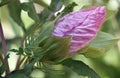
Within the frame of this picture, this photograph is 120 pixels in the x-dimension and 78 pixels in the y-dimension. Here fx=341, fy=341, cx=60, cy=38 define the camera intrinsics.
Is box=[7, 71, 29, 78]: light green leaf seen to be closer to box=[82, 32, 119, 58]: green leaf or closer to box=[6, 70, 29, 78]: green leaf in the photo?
box=[6, 70, 29, 78]: green leaf

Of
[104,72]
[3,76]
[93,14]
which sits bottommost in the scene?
[104,72]

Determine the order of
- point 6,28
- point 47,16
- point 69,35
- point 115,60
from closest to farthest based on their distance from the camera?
point 69,35, point 47,16, point 115,60, point 6,28

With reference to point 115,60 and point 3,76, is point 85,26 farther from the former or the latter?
point 115,60

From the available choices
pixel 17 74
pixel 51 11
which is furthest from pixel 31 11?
pixel 17 74

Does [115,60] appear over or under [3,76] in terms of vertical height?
under

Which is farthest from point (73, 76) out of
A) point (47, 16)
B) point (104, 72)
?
point (47, 16)

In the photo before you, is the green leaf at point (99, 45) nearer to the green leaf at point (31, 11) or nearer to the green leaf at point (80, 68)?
the green leaf at point (80, 68)

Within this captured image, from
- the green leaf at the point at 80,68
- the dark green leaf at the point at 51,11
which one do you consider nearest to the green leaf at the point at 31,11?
the dark green leaf at the point at 51,11

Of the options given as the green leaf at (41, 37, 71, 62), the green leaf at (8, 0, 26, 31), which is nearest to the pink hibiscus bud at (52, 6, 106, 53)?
the green leaf at (41, 37, 71, 62)
